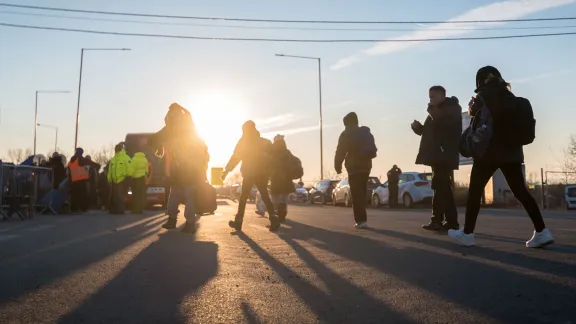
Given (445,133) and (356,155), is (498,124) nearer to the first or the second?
(445,133)

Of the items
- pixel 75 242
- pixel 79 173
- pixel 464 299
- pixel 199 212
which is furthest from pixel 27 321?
pixel 79 173

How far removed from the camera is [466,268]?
5.08 metres

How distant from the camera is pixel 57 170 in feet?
63.1

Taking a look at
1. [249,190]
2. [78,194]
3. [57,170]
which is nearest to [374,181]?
[57,170]

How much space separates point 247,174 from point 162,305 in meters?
6.13

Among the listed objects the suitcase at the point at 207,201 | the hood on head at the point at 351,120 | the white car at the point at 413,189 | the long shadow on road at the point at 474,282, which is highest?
the hood on head at the point at 351,120

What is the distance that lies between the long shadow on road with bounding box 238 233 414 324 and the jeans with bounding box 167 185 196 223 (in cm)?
443

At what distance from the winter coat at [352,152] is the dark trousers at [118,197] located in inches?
359

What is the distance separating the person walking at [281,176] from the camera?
13031mm

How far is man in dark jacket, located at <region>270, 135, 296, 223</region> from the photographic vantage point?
13.0 m

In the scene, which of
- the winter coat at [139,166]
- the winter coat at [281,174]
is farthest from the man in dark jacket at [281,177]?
the winter coat at [139,166]

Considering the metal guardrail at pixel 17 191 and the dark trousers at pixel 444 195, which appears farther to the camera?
the metal guardrail at pixel 17 191

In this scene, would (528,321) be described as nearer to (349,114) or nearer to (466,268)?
(466,268)

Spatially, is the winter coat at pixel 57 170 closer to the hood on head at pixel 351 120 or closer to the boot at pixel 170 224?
the boot at pixel 170 224
